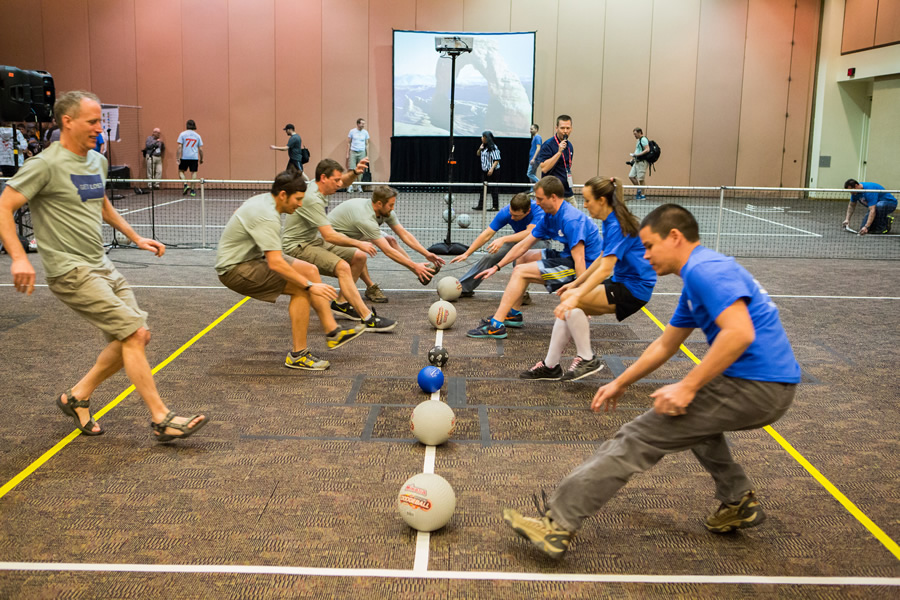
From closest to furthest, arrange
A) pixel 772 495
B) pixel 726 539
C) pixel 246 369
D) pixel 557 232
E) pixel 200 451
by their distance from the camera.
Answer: pixel 726 539
pixel 772 495
pixel 200 451
pixel 246 369
pixel 557 232

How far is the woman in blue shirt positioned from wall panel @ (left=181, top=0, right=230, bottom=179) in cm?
1934

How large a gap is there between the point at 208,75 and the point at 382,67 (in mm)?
5033

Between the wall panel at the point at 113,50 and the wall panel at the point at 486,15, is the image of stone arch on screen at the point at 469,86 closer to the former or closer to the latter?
the wall panel at the point at 486,15

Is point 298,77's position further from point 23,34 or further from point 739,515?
point 739,515

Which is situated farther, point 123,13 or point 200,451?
point 123,13

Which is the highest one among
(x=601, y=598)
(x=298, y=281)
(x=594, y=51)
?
(x=594, y=51)

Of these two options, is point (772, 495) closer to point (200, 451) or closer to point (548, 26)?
point (200, 451)

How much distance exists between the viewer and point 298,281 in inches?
247

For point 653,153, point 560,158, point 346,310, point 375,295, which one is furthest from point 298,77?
point 346,310

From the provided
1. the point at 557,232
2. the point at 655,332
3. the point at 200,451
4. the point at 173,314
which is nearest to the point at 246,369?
the point at 200,451

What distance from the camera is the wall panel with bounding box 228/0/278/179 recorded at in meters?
23.2

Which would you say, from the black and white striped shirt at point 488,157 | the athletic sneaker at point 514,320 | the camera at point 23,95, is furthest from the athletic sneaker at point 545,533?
the black and white striped shirt at point 488,157

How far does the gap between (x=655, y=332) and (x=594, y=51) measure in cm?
→ 1727

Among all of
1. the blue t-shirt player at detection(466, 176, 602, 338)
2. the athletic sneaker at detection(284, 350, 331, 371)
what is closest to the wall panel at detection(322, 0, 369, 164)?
the blue t-shirt player at detection(466, 176, 602, 338)
